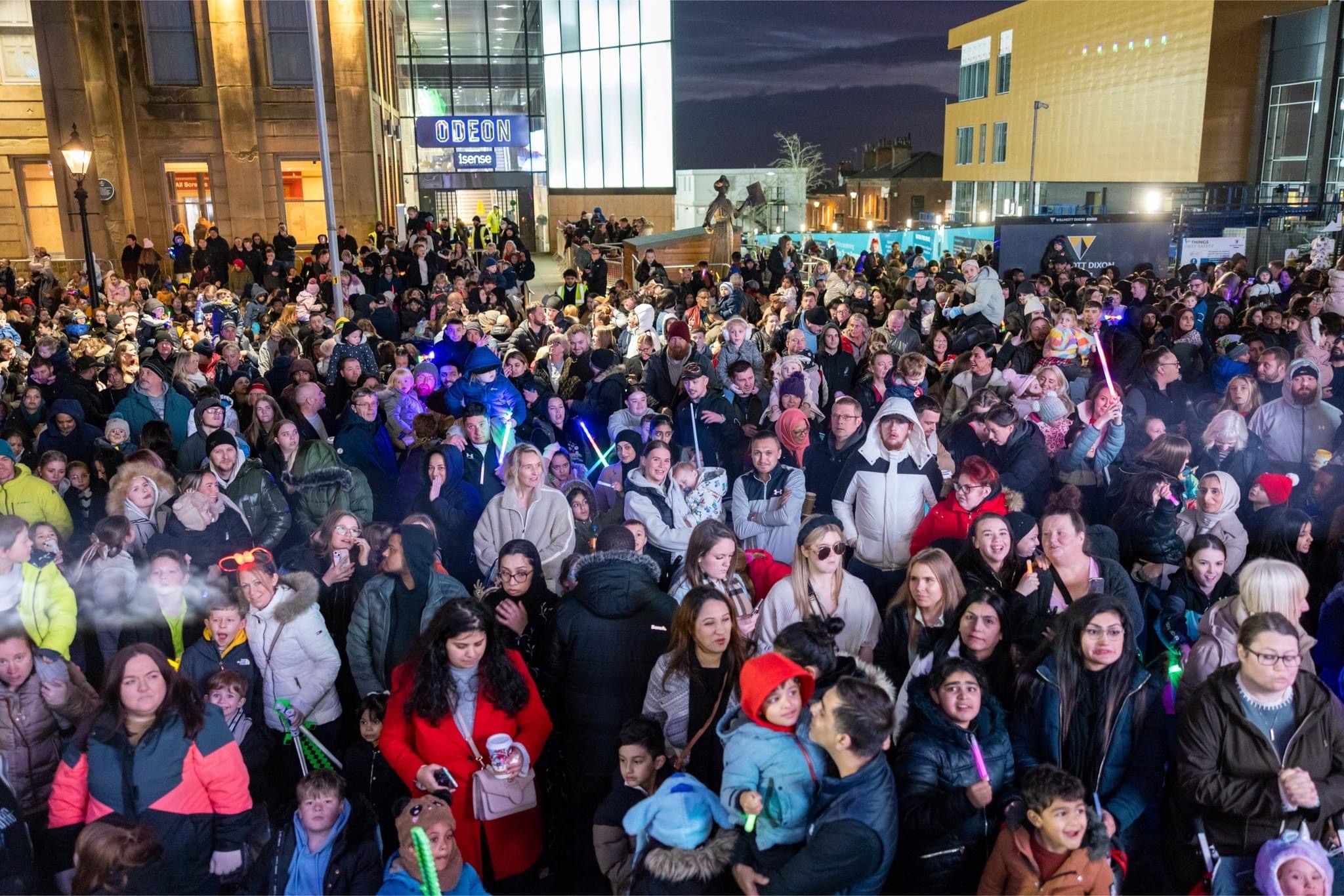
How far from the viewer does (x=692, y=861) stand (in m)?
3.35

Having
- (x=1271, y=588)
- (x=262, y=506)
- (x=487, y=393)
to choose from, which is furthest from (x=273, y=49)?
(x=1271, y=588)

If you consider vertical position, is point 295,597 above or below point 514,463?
below

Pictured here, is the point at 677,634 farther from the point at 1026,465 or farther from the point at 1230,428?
the point at 1230,428

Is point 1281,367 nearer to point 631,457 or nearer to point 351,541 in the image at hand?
point 631,457

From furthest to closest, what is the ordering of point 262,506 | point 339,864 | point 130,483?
point 262,506
point 130,483
point 339,864

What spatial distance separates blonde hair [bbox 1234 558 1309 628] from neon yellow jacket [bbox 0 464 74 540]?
6.74 m

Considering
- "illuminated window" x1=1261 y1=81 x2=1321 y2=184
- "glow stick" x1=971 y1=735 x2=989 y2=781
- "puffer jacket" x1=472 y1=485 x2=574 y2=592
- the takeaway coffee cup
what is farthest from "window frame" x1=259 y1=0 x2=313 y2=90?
"illuminated window" x1=1261 y1=81 x2=1321 y2=184

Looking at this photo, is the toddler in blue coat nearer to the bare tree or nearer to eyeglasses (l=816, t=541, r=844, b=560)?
eyeglasses (l=816, t=541, r=844, b=560)

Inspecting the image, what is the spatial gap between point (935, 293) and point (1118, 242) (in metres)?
5.93

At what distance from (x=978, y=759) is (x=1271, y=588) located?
4.79 ft

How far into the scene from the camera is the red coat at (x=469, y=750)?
4.23m

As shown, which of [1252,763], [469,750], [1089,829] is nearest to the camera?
[1089,829]

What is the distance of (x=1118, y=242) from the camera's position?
17.0 metres

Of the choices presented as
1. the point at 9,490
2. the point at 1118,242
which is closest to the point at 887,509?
the point at 9,490
